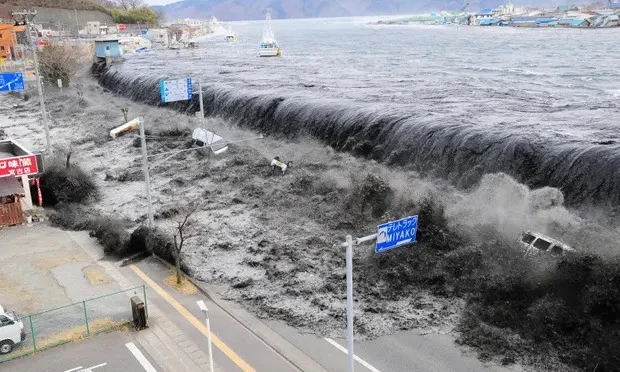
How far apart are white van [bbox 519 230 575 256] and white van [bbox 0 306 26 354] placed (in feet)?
62.5

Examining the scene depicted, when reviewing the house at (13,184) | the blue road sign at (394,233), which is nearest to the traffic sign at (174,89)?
the house at (13,184)

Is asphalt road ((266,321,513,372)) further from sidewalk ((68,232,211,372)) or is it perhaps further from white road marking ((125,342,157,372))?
white road marking ((125,342,157,372))

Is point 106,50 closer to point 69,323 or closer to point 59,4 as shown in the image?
point 59,4

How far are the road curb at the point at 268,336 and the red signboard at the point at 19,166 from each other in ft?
42.3

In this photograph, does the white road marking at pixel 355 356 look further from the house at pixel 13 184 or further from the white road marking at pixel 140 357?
the house at pixel 13 184

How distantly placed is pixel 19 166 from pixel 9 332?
1497 centimetres

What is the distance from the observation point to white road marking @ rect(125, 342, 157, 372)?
18.0 m

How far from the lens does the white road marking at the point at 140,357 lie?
18.0 m

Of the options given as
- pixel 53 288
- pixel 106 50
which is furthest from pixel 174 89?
pixel 106 50

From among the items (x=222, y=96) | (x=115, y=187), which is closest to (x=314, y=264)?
(x=115, y=187)

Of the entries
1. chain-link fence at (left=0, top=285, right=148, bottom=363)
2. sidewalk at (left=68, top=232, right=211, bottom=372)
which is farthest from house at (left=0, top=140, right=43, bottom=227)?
sidewalk at (left=68, top=232, right=211, bottom=372)

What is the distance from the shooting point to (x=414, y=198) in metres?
31.8

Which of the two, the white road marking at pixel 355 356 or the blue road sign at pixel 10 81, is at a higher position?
the blue road sign at pixel 10 81

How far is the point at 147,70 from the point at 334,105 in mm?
49121
